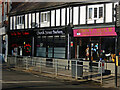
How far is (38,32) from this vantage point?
27.3 m

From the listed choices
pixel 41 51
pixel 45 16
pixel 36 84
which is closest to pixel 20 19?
pixel 45 16

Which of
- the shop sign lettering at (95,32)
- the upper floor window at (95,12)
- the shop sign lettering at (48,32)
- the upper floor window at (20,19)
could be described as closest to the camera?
the shop sign lettering at (95,32)

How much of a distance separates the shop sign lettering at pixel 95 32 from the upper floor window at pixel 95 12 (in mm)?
1182

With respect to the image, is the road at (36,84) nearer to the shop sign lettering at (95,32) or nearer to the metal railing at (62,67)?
the metal railing at (62,67)

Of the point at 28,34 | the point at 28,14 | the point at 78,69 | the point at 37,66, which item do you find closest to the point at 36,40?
the point at 28,34

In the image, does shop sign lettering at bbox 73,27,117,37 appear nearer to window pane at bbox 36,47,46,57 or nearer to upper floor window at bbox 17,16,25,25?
window pane at bbox 36,47,46,57

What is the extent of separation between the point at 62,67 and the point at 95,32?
478 centimetres

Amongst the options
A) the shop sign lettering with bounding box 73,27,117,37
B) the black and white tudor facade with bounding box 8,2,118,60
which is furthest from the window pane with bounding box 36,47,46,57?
the shop sign lettering with bounding box 73,27,117,37

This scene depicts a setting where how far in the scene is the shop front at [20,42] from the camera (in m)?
29.0

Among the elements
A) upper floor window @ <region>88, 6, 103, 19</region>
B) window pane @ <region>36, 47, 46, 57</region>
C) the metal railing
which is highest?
upper floor window @ <region>88, 6, 103, 19</region>

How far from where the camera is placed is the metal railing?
15.7m

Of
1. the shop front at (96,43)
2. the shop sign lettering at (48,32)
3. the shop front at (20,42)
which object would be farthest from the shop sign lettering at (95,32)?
the shop front at (20,42)

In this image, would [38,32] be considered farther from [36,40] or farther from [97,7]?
[97,7]

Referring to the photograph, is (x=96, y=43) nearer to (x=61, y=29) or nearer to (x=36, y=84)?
(x=61, y=29)
